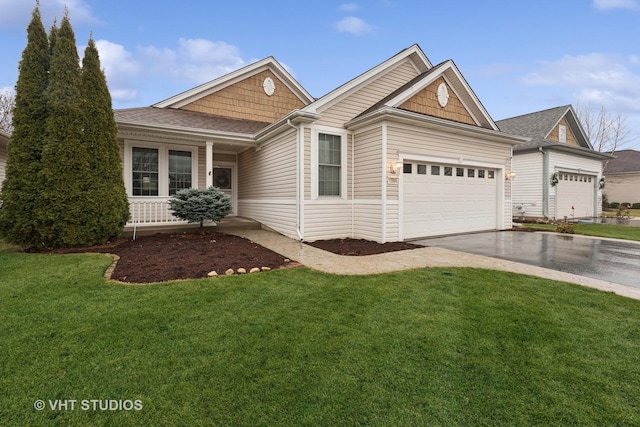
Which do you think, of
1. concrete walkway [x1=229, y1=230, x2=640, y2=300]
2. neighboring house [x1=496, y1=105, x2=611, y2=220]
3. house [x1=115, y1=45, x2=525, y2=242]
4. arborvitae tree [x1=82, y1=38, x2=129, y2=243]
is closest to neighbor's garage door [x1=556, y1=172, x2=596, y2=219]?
neighboring house [x1=496, y1=105, x2=611, y2=220]

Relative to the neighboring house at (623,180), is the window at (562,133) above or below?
above

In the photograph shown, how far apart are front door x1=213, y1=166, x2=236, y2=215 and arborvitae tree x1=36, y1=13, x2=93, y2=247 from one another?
5.85m

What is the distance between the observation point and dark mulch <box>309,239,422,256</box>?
715 cm

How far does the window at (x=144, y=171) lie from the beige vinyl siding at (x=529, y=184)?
A: 18.0m

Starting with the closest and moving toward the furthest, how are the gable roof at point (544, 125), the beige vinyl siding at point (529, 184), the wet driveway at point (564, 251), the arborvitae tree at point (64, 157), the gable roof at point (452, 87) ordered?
the wet driveway at point (564, 251) < the arborvitae tree at point (64, 157) < the gable roof at point (452, 87) < the beige vinyl siding at point (529, 184) < the gable roof at point (544, 125)

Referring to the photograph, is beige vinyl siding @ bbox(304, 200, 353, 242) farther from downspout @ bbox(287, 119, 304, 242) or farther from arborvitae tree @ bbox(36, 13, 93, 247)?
arborvitae tree @ bbox(36, 13, 93, 247)

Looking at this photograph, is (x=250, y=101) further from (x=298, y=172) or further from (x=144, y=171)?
(x=298, y=172)

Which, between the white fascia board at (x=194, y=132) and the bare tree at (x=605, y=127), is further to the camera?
the bare tree at (x=605, y=127)

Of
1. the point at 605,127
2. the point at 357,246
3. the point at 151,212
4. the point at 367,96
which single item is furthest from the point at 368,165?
the point at 605,127

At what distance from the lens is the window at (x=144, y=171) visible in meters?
9.95

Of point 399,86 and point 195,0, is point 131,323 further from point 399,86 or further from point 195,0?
point 195,0

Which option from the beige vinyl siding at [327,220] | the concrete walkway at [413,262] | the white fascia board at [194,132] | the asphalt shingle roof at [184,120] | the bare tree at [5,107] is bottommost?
the concrete walkway at [413,262]

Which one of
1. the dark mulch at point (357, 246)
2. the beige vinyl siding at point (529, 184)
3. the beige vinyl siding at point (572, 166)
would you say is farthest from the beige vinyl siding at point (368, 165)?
the beige vinyl siding at point (572, 166)

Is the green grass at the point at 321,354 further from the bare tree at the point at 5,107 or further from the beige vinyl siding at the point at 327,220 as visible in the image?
the bare tree at the point at 5,107
